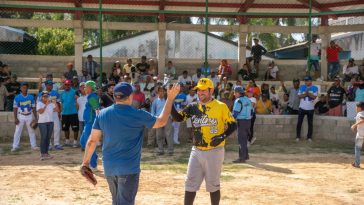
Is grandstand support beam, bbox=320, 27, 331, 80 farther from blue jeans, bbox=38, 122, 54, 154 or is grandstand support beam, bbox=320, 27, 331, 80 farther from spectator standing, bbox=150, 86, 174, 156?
blue jeans, bbox=38, 122, 54, 154

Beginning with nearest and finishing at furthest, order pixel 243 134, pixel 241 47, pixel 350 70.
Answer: pixel 243 134, pixel 350 70, pixel 241 47

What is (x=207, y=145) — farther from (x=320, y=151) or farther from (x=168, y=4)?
(x=168, y=4)

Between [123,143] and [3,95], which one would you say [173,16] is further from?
[123,143]

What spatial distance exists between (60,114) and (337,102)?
802 centimetres

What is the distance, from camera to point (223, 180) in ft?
31.8

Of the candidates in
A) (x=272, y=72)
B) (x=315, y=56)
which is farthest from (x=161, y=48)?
(x=315, y=56)

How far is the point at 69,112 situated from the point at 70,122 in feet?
0.96

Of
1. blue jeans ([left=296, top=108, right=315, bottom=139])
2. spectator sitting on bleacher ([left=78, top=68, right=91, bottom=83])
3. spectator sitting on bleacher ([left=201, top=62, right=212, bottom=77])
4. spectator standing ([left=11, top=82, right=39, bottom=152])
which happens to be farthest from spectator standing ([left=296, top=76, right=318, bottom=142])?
spectator standing ([left=11, top=82, right=39, bottom=152])

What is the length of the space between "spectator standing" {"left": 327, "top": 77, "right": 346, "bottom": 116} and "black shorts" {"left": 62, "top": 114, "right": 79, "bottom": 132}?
733cm

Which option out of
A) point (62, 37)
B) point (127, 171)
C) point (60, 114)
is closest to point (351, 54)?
point (62, 37)

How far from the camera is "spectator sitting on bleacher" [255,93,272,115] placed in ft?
51.9

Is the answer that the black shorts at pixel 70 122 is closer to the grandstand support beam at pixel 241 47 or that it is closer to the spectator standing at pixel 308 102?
the spectator standing at pixel 308 102

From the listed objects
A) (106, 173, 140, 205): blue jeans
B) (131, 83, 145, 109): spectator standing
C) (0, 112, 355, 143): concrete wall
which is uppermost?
(131, 83, 145, 109): spectator standing

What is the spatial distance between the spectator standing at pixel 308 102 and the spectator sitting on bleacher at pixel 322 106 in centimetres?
90
